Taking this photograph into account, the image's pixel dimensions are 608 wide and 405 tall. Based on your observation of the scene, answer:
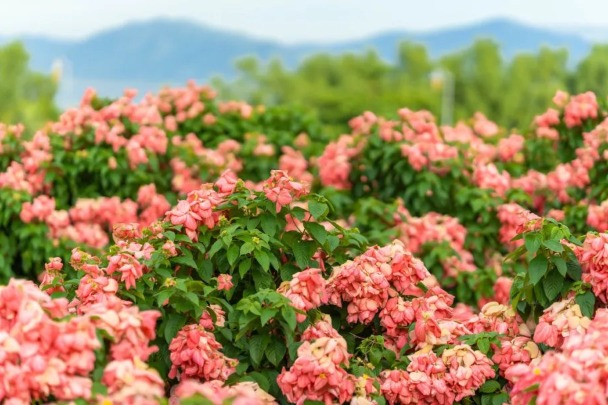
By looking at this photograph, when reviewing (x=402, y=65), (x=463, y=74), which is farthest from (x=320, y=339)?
(x=402, y=65)

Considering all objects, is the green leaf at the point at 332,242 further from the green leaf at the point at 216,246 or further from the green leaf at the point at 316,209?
the green leaf at the point at 216,246

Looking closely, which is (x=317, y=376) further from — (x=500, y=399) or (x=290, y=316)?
(x=500, y=399)

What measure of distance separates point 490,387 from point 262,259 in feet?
3.05

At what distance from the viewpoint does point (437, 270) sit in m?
6.24

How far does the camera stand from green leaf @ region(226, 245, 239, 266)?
384cm

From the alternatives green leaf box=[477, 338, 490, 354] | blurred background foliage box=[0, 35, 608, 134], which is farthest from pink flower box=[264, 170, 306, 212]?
blurred background foliage box=[0, 35, 608, 134]

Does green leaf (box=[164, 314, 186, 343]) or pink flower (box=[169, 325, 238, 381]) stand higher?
green leaf (box=[164, 314, 186, 343])

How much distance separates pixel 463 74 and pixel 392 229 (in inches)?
2106

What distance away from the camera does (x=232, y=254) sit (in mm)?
3855

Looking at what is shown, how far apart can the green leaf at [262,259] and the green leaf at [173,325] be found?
36cm

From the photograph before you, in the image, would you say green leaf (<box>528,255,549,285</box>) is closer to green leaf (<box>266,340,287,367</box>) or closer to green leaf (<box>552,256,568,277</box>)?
green leaf (<box>552,256,568,277</box>)

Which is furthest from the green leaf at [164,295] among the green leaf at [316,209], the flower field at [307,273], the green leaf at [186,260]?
the green leaf at [316,209]

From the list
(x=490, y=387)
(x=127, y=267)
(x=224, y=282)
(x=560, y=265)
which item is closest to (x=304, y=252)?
(x=224, y=282)

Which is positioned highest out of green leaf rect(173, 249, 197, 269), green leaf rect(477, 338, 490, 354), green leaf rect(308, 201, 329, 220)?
green leaf rect(308, 201, 329, 220)
